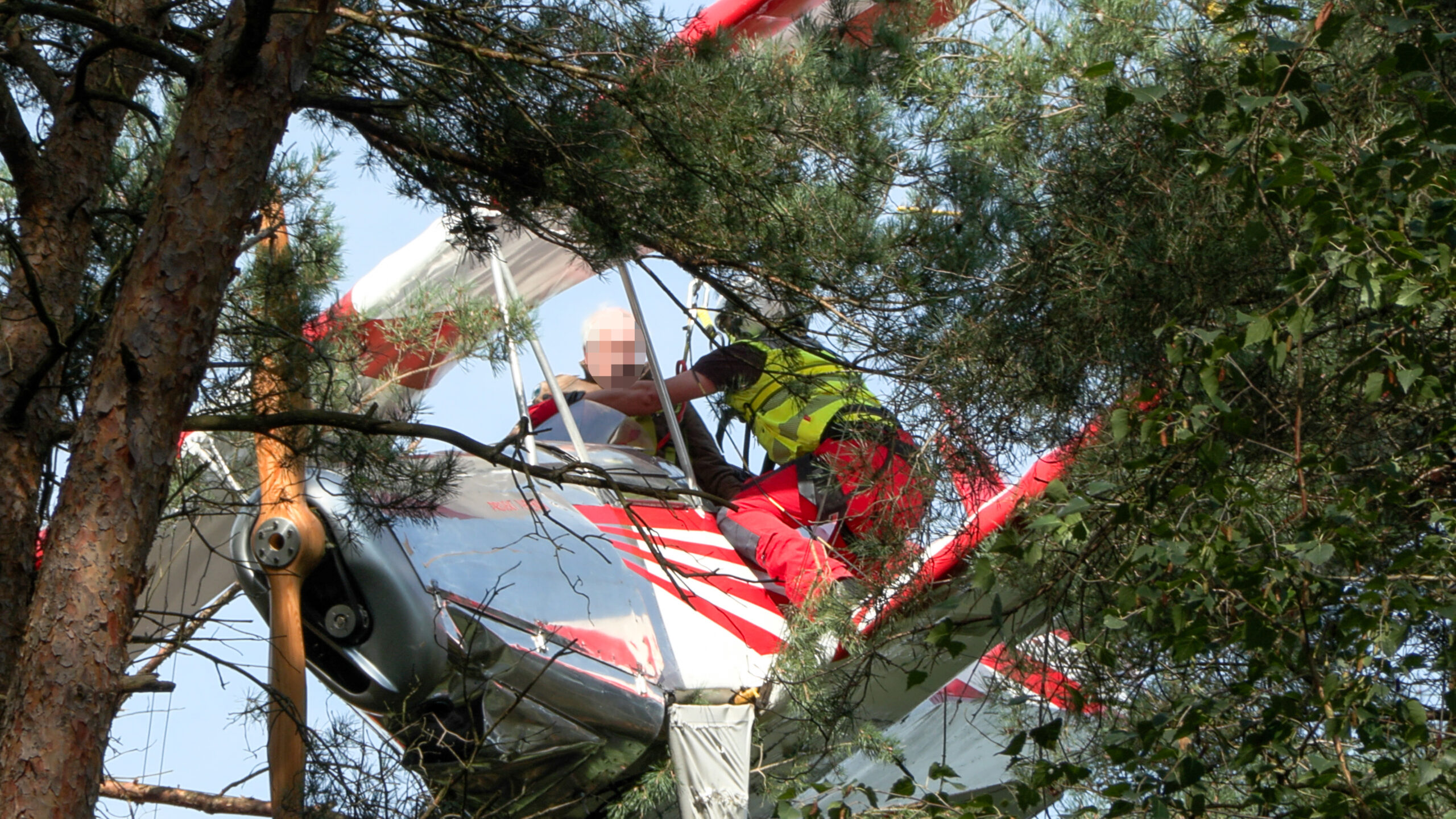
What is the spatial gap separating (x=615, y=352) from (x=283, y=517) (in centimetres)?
175

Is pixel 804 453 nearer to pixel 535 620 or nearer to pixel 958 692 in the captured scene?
pixel 535 620

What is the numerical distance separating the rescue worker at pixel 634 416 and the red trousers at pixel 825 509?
0.36m

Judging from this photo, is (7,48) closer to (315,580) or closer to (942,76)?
(315,580)

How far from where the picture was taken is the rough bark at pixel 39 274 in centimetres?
325

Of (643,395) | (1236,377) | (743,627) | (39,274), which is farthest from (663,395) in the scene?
(1236,377)

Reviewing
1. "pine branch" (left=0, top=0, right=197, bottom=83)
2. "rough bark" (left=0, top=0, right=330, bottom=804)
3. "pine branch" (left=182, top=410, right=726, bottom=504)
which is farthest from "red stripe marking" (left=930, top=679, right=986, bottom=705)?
"pine branch" (left=0, top=0, right=197, bottom=83)

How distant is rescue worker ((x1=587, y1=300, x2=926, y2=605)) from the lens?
4102 mm

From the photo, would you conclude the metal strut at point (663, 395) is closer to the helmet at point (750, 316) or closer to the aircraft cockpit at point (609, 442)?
the aircraft cockpit at point (609, 442)

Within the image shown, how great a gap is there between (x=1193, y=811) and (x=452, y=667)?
2885 millimetres

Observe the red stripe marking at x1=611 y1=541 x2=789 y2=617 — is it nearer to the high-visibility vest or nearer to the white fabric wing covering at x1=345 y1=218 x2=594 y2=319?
the high-visibility vest

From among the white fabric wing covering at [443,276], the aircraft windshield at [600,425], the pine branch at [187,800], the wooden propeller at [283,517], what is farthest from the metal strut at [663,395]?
the pine branch at [187,800]

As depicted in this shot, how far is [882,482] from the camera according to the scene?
4078 mm

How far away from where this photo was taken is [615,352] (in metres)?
5.81

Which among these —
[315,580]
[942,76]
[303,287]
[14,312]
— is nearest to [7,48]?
[14,312]
